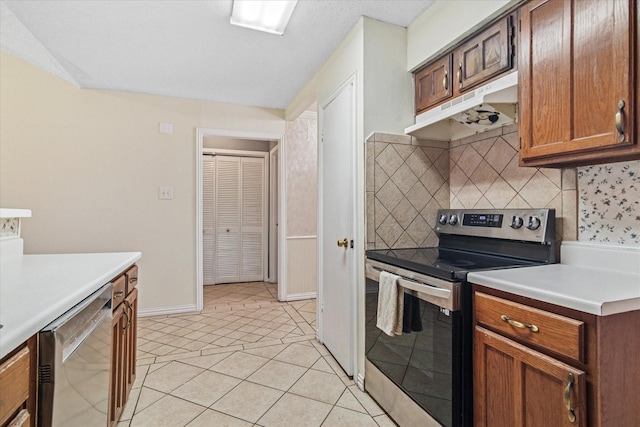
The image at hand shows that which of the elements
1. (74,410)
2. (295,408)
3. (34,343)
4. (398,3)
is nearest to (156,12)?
Result: (398,3)

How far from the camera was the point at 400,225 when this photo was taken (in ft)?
6.77

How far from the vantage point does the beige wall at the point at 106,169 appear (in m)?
3.01

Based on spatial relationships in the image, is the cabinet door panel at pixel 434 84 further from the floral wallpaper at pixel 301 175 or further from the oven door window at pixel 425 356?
the floral wallpaper at pixel 301 175

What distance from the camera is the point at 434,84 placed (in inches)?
A: 78.6

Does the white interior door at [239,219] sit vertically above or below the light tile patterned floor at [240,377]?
above

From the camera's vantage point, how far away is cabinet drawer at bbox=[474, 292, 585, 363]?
93 centimetres

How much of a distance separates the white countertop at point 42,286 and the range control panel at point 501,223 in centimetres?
184

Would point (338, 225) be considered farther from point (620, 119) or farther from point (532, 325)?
point (620, 119)

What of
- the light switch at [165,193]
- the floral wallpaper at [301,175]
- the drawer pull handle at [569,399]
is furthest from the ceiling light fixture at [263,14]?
the drawer pull handle at [569,399]

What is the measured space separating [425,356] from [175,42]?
262 cm

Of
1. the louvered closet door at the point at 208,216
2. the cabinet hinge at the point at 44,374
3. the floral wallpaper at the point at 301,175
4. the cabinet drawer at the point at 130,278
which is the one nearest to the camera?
the cabinet hinge at the point at 44,374

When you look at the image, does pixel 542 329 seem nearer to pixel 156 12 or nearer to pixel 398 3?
pixel 398 3

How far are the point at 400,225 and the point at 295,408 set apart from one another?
48.7 inches

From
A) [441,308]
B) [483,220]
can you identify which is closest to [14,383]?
[441,308]
